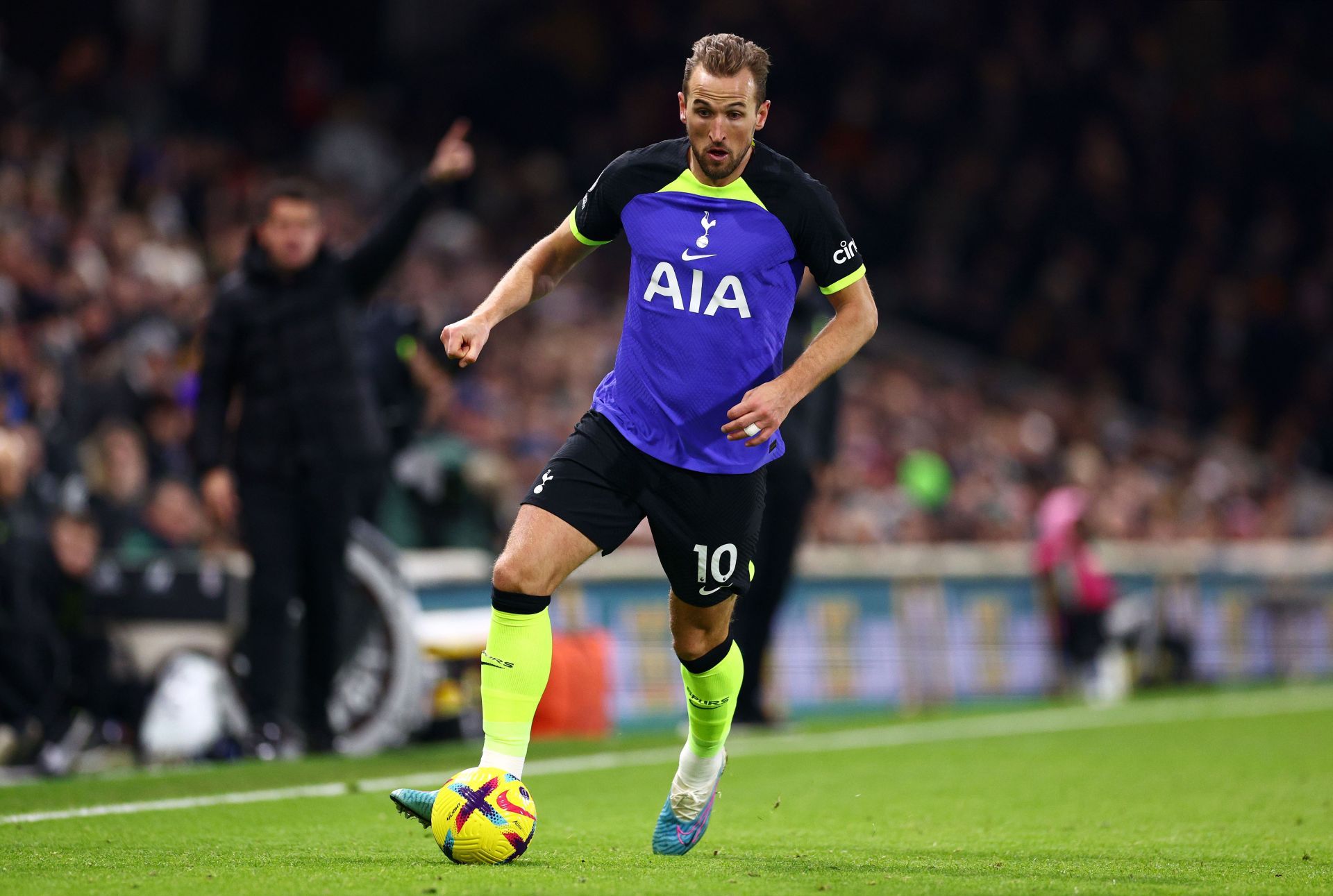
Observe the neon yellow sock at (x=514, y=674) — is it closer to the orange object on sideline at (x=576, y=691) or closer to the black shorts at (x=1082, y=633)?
the orange object on sideline at (x=576, y=691)

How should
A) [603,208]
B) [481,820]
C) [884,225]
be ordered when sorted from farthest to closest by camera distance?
1. [884,225]
2. [603,208]
3. [481,820]

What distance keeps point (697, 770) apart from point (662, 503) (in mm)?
832

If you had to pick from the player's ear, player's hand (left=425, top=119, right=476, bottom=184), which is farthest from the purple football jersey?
player's hand (left=425, top=119, right=476, bottom=184)

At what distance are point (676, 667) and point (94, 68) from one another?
26.3ft

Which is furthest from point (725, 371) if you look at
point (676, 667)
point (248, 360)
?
point (676, 667)

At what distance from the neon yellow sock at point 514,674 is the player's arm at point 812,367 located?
0.77m

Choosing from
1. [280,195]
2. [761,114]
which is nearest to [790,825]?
[761,114]

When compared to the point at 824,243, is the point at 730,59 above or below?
above

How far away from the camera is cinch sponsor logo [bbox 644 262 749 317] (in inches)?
203

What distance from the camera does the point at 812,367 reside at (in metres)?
5.06

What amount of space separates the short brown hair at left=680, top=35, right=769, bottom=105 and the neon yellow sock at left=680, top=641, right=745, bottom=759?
1.67 meters

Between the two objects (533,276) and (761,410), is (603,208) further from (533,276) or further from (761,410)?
(761,410)

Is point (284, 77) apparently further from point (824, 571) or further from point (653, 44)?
point (824, 571)

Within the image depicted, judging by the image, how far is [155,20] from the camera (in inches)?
768
